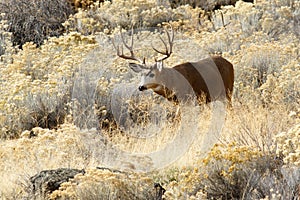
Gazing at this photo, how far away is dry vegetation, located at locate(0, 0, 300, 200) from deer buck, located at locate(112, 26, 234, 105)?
Result: 24 cm

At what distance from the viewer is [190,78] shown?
9141 millimetres

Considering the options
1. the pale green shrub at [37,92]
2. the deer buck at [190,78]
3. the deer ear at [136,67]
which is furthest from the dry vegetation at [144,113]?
the deer ear at [136,67]

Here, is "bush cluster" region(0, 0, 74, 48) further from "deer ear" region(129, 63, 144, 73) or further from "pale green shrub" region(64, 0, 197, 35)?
"deer ear" region(129, 63, 144, 73)

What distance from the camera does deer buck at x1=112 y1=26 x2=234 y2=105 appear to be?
29.0 feet

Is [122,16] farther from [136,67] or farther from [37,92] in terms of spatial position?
[136,67]

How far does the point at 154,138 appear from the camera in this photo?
764 cm

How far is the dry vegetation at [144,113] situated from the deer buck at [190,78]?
238mm

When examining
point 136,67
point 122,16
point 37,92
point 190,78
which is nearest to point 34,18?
point 122,16

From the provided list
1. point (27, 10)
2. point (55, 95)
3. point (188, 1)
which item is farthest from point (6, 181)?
point (188, 1)

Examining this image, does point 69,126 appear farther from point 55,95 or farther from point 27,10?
point 27,10

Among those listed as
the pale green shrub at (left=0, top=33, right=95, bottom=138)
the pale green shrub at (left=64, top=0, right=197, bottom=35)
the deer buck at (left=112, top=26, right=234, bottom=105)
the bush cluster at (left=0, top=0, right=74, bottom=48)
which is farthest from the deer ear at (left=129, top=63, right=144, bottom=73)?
the pale green shrub at (left=64, top=0, right=197, bottom=35)

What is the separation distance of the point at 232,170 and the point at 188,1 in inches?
456

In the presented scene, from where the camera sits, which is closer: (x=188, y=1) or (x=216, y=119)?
(x=216, y=119)

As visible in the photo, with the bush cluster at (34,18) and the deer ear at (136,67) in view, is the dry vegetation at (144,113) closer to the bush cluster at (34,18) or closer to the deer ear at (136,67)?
the bush cluster at (34,18)
